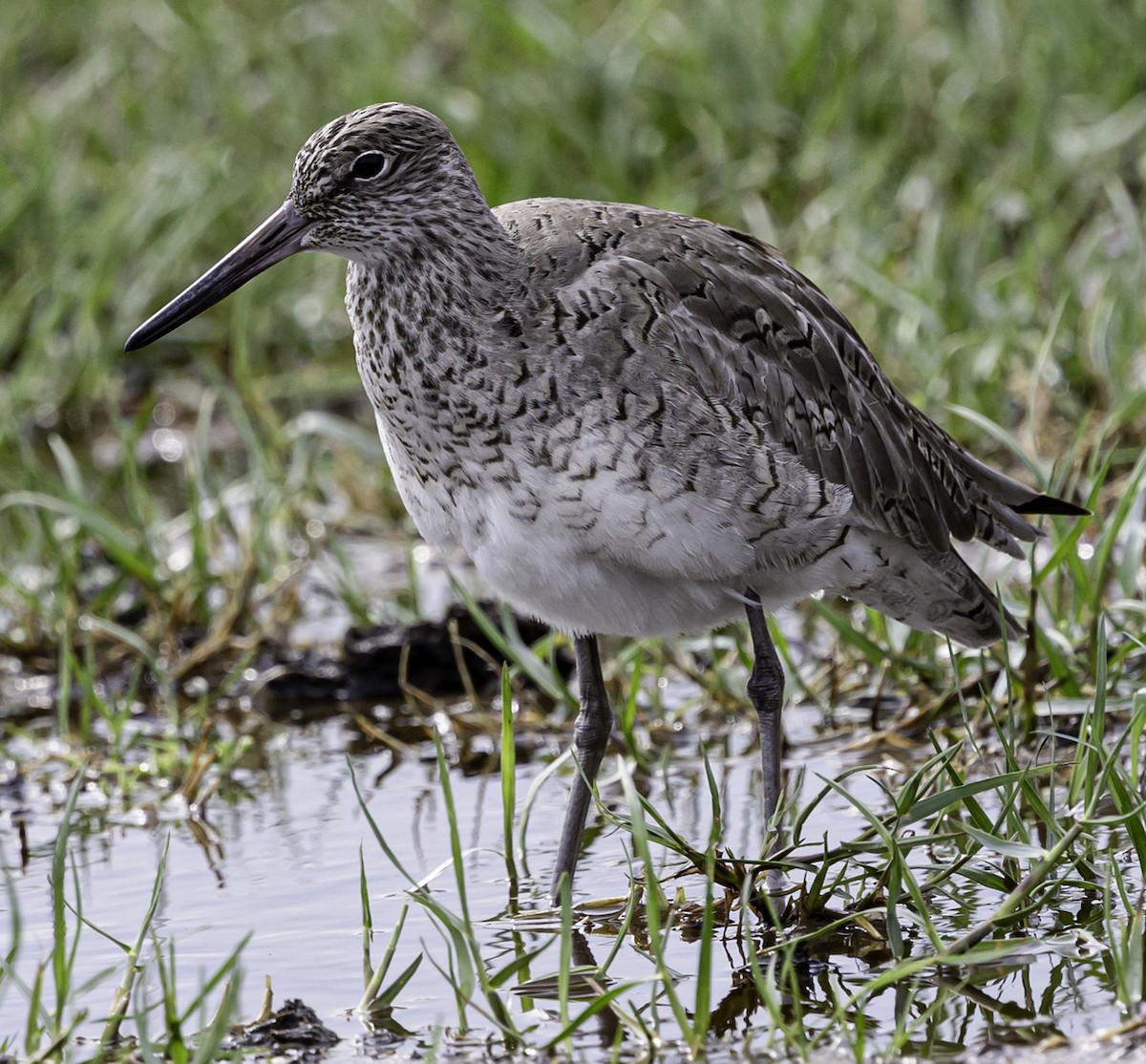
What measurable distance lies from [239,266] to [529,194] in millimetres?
4401

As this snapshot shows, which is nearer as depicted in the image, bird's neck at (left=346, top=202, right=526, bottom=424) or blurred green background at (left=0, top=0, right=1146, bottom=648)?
bird's neck at (left=346, top=202, right=526, bottom=424)

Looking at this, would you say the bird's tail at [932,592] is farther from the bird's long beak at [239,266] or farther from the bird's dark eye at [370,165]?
the bird's long beak at [239,266]

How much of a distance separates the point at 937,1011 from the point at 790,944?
38 centimetres

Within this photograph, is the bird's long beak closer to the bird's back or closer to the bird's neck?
the bird's neck

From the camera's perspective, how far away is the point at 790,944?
3.89m

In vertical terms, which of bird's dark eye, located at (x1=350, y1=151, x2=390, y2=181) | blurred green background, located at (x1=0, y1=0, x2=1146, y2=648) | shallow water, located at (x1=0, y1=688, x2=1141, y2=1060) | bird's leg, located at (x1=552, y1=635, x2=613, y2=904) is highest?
blurred green background, located at (x1=0, y1=0, x2=1146, y2=648)

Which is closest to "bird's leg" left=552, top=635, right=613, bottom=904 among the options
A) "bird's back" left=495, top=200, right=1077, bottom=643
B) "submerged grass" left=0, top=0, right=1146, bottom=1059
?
"submerged grass" left=0, top=0, right=1146, bottom=1059

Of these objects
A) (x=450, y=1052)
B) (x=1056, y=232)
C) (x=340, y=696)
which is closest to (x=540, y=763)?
(x=340, y=696)

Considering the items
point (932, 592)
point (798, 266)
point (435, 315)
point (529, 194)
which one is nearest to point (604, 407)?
point (435, 315)

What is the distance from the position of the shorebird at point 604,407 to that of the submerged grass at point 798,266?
0.39 metres

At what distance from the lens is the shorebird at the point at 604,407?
4.57 meters

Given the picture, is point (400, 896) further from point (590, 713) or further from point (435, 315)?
point (435, 315)

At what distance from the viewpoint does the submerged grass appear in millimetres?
4215

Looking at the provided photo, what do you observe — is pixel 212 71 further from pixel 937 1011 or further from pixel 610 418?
pixel 937 1011
